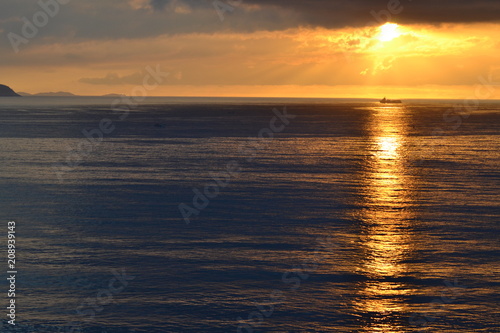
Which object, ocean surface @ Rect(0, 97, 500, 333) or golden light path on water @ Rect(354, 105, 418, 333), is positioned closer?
golden light path on water @ Rect(354, 105, 418, 333)

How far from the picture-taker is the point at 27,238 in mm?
34906

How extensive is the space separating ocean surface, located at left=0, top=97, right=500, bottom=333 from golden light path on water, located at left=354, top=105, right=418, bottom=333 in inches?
3.9

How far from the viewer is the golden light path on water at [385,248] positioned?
24342mm

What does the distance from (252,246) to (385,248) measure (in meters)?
7.03

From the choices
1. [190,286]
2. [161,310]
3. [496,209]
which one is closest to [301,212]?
[496,209]

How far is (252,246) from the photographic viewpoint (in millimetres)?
33344

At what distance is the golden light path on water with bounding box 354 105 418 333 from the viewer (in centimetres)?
2434

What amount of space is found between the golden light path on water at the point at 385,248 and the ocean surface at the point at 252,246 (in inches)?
3.9

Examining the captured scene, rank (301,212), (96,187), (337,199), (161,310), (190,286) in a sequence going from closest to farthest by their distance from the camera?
(161,310) < (190,286) < (301,212) < (337,199) < (96,187)

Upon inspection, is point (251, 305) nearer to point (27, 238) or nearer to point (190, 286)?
point (190, 286)

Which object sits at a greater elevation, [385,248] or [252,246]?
[385,248]

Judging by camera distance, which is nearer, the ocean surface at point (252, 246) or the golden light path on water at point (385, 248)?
the golden light path on water at point (385, 248)

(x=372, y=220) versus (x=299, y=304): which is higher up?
(x=372, y=220)

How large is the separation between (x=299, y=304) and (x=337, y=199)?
22.0m
